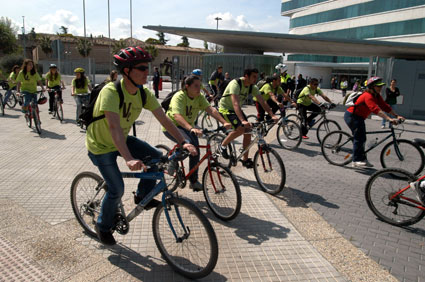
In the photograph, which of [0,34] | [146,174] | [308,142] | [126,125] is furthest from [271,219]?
[0,34]

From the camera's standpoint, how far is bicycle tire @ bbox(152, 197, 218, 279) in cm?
286

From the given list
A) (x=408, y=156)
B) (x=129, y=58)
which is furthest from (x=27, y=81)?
(x=408, y=156)

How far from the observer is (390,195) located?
14.3ft

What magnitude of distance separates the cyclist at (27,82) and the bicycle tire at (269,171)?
6.99 m

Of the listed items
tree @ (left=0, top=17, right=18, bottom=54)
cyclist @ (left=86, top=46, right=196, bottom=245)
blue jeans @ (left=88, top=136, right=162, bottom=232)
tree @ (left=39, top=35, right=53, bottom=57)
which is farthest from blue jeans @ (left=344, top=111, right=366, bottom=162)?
tree @ (left=39, top=35, right=53, bottom=57)

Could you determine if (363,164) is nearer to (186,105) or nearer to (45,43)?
(186,105)

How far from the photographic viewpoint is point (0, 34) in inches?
2068

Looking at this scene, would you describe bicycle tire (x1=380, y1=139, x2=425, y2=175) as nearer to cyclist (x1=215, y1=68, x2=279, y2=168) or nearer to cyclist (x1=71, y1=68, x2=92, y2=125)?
cyclist (x1=215, y1=68, x2=279, y2=168)

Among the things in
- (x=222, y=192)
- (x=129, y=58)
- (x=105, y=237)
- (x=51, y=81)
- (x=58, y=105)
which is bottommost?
(x=105, y=237)

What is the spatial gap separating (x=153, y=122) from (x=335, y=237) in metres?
8.56

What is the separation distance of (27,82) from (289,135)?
23.6 ft

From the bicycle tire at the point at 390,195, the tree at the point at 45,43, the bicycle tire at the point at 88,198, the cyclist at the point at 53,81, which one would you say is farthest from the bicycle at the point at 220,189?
the tree at the point at 45,43

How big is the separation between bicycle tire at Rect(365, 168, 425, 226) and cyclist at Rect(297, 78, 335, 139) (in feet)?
15.4

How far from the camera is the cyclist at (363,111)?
20.5 ft
